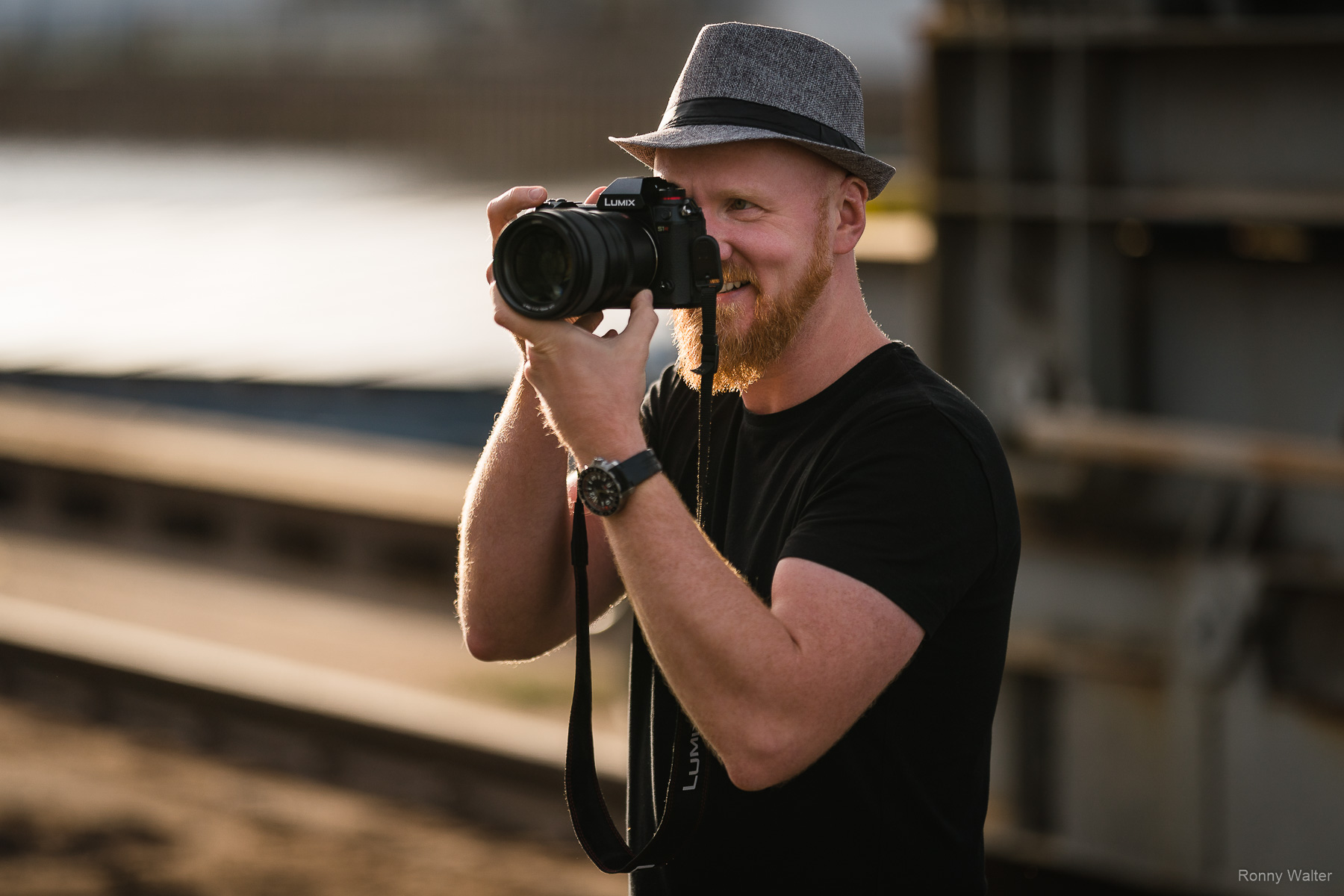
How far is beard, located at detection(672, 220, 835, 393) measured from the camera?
6.90ft

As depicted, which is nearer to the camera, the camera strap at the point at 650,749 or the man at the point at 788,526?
the man at the point at 788,526

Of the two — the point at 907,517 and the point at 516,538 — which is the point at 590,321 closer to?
the point at 516,538

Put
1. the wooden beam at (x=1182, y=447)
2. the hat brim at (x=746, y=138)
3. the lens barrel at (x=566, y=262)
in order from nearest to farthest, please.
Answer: the lens barrel at (x=566, y=262)
the hat brim at (x=746, y=138)
the wooden beam at (x=1182, y=447)

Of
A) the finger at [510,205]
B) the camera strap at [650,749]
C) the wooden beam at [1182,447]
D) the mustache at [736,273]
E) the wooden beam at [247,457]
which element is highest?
the finger at [510,205]

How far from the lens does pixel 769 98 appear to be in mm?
2064

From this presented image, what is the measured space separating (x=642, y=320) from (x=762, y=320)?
0.23 meters

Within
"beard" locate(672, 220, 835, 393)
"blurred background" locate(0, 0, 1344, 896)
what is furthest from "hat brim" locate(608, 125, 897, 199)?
"blurred background" locate(0, 0, 1344, 896)

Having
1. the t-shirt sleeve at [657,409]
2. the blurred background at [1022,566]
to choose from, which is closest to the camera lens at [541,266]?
the t-shirt sleeve at [657,409]

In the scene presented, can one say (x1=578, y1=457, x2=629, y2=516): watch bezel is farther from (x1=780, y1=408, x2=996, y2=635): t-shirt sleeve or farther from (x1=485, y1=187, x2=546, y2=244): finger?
(x1=485, y1=187, x2=546, y2=244): finger

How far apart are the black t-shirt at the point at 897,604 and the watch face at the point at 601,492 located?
235 millimetres

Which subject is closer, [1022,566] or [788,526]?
[788,526]

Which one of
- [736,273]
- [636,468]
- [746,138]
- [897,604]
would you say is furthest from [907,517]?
[746,138]

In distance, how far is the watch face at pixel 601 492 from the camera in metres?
1.82

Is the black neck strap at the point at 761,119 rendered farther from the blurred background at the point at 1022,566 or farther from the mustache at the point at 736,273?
the blurred background at the point at 1022,566
